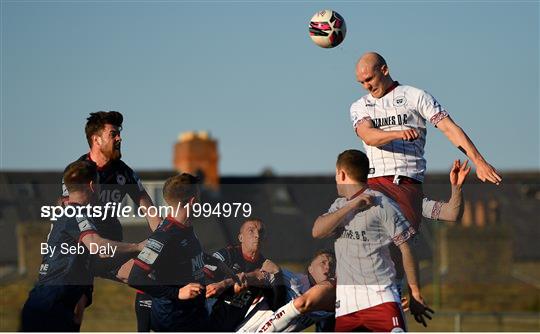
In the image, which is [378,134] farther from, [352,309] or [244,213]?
[244,213]

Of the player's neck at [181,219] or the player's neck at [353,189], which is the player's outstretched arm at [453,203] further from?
the player's neck at [181,219]

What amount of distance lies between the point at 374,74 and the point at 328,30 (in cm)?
130

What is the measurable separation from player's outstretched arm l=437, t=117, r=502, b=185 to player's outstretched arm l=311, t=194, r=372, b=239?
117 cm

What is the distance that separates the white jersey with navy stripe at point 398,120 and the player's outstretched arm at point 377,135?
0.13 m

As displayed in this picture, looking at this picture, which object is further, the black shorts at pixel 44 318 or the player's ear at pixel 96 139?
the player's ear at pixel 96 139

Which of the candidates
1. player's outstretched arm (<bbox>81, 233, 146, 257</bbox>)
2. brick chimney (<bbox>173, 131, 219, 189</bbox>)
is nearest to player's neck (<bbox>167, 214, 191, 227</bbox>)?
player's outstretched arm (<bbox>81, 233, 146, 257</bbox>)

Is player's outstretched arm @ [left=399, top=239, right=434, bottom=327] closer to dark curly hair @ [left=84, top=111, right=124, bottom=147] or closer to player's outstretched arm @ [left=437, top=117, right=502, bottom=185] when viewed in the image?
player's outstretched arm @ [left=437, top=117, right=502, bottom=185]

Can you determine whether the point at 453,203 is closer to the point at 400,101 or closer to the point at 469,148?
the point at 469,148

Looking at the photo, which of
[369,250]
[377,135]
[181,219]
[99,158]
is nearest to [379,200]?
[369,250]

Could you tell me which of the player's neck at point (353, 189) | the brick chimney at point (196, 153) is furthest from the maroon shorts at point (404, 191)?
the brick chimney at point (196, 153)

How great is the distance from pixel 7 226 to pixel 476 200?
17609 millimetres

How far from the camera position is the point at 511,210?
50.5m

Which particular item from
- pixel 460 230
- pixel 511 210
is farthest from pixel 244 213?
pixel 511 210

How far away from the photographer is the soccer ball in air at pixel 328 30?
45.2 ft
